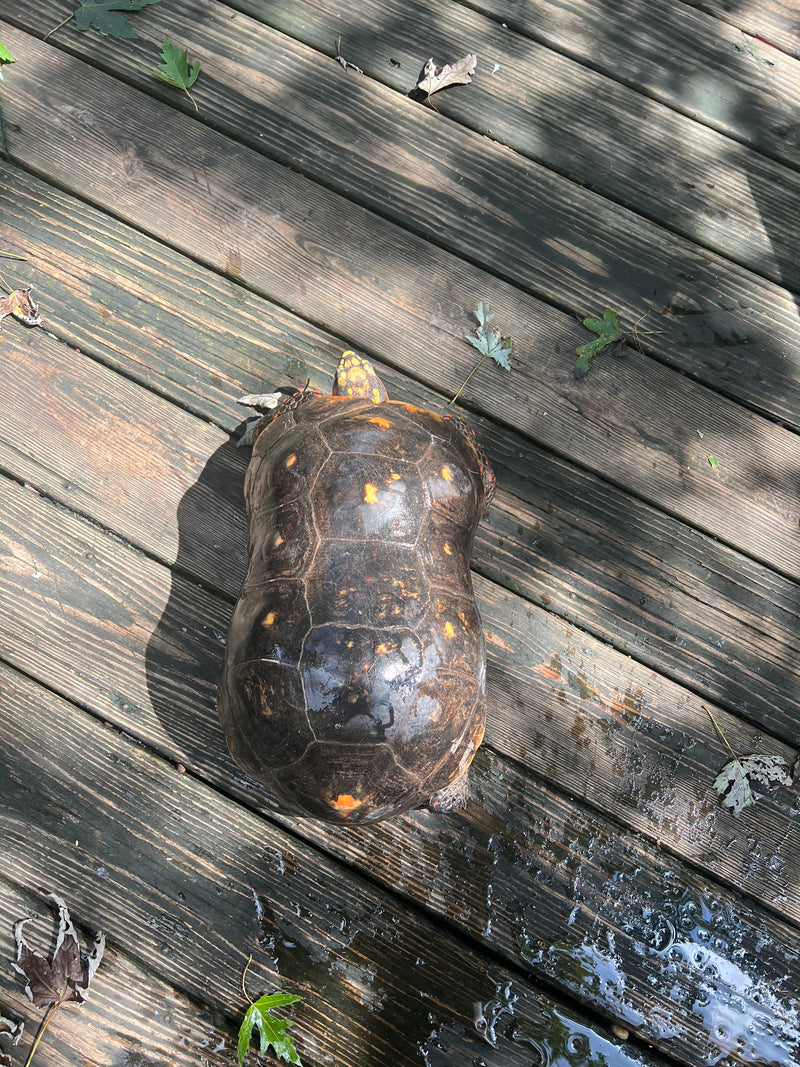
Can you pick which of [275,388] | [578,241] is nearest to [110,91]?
[275,388]

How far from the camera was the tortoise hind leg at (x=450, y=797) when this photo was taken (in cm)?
209

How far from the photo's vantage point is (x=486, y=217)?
2469mm

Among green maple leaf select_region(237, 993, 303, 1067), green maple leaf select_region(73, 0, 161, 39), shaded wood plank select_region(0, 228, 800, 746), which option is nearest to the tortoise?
shaded wood plank select_region(0, 228, 800, 746)

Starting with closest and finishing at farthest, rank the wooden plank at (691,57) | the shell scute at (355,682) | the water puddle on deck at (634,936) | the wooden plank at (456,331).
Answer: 1. the shell scute at (355,682)
2. the water puddle on deck at (634,936)
3. the wooden plank at (456,331)
4. the wooden plank at (691,57)

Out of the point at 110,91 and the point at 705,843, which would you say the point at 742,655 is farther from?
the point at 110,91

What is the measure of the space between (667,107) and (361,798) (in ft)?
8.11

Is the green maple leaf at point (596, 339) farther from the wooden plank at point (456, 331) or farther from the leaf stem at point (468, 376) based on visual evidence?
the leaf stem at point (468, 376)

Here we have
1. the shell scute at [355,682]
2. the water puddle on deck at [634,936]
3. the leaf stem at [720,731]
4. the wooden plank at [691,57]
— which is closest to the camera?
the shell scute at [355,682]

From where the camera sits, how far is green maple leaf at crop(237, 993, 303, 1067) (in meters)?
2.03

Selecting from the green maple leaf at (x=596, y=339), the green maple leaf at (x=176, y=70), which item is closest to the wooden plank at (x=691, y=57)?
the green maple leaf at (x=596, y=339)

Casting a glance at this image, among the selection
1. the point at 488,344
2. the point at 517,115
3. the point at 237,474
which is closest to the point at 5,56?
the point at 237,474

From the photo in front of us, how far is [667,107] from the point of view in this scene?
100 inches

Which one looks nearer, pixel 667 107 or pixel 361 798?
pixel 361 798

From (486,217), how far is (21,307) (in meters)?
1.53
